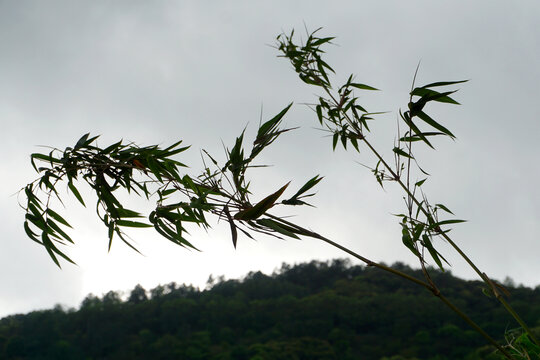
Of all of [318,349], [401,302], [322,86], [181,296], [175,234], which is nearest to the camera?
[175,234]

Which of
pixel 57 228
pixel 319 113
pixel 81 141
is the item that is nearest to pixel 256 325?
pixel 319 113

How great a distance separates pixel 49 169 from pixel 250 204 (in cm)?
52

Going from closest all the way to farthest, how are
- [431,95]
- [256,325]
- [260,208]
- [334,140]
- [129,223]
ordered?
[260,208] → [431,95] → [129,223] → [334,140] → [256,325]

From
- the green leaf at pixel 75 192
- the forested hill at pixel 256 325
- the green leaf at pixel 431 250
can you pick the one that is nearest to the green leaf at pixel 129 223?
the green leaf at pixel 75 192

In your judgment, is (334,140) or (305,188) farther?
(334,140)

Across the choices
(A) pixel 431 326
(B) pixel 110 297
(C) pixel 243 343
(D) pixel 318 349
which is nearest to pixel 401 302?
(A) pixel 431 326

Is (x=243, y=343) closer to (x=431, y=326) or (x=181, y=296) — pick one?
(x=181, y=296)

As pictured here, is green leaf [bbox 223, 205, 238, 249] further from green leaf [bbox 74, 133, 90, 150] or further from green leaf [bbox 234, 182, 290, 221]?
green leaf [bbox 74, 133, 90, 150]

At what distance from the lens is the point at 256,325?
35875 millimetres

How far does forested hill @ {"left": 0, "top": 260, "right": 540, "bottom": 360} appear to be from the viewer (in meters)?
31.2

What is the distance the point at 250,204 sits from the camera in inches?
43.0

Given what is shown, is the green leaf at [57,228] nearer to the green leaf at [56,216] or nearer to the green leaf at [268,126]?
the green leaf at [56,216]

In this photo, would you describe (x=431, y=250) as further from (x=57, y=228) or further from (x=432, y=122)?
(x=57, y=228)

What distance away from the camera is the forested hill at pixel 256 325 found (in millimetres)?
31188
